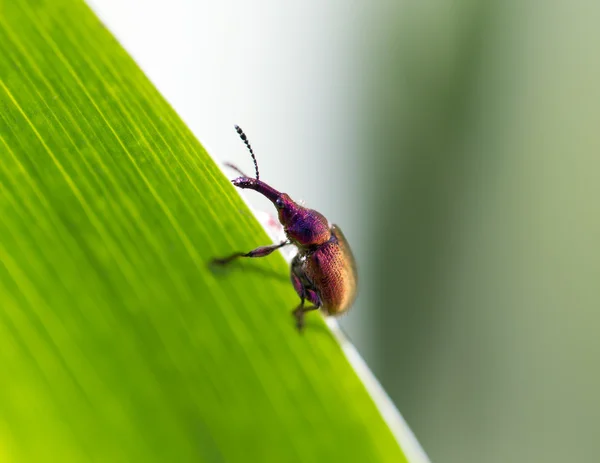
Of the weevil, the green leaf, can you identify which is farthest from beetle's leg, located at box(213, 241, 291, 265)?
the weevil

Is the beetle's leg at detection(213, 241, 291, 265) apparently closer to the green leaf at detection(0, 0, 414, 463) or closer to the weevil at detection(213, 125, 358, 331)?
the green leaf at detection(0, 0, 414, 463)

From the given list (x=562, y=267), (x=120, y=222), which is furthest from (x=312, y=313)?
(x=562, y=267)

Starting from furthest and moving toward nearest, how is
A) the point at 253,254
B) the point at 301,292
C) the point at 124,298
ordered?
the point at 301,292 < the point at 253,254 < the point at 124,298

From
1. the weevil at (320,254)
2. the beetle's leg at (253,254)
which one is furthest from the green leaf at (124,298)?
the weevil at (320,254)

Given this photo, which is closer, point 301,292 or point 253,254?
point 253,254

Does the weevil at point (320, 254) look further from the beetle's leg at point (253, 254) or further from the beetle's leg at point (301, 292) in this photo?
the beetle's leg at point (253, 254)

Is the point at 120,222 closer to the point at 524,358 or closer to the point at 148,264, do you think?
the point at 148,264

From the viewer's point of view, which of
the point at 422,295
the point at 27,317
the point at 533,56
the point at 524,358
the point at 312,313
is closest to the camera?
the point at 27,317

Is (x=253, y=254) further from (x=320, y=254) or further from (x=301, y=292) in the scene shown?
(x=320, y=254)

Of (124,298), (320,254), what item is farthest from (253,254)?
(320,254)
